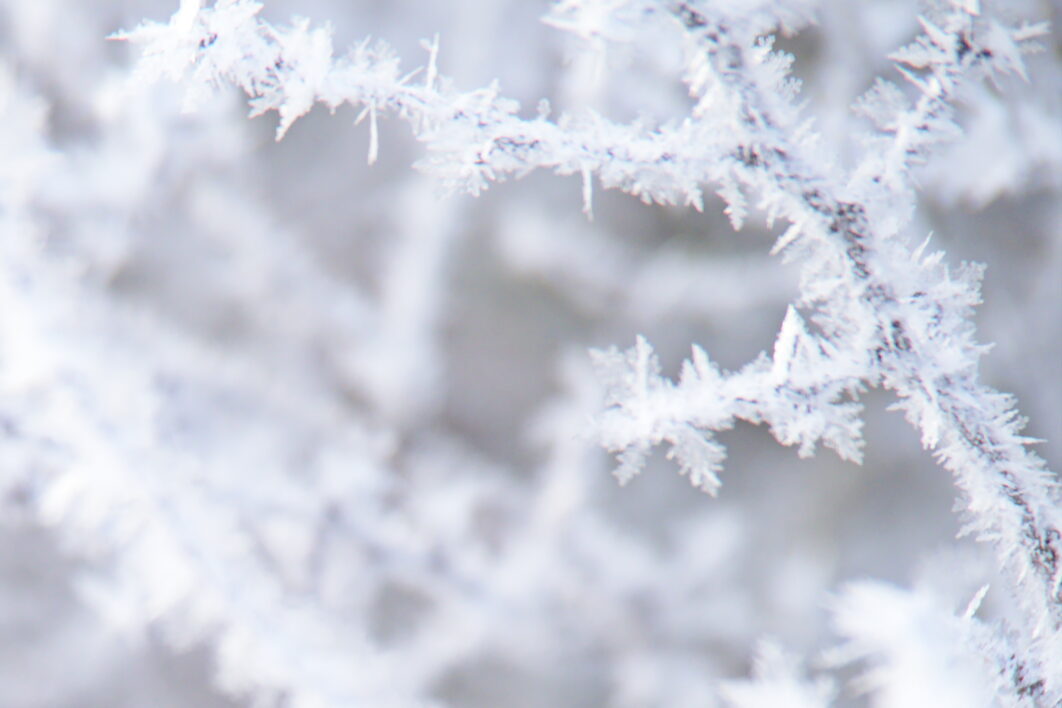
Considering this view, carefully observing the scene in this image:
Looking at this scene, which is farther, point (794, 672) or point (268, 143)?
point (268, 143)

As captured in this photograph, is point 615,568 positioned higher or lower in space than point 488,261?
lower

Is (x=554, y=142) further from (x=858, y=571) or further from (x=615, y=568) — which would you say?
(x=858, y=571)

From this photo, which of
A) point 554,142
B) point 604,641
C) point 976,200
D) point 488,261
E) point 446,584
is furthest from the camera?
point 488,261

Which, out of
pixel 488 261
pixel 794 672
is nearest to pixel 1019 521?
pixel 794 672

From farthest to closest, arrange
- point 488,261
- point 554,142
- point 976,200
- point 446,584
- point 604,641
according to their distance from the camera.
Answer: point 488,261, point 604,641, point 446,584, point 976,200, point 554,142

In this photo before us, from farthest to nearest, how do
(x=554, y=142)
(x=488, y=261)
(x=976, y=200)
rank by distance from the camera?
(x=488, y=261), (x=976, y=200), (x=554, y=142)

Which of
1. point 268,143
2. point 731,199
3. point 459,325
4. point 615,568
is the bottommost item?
point 731,199

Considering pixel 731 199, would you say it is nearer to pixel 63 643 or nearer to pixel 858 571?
pixel 858 571

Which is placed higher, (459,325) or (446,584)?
(459,325)

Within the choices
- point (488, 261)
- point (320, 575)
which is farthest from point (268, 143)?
point (320, 575)
